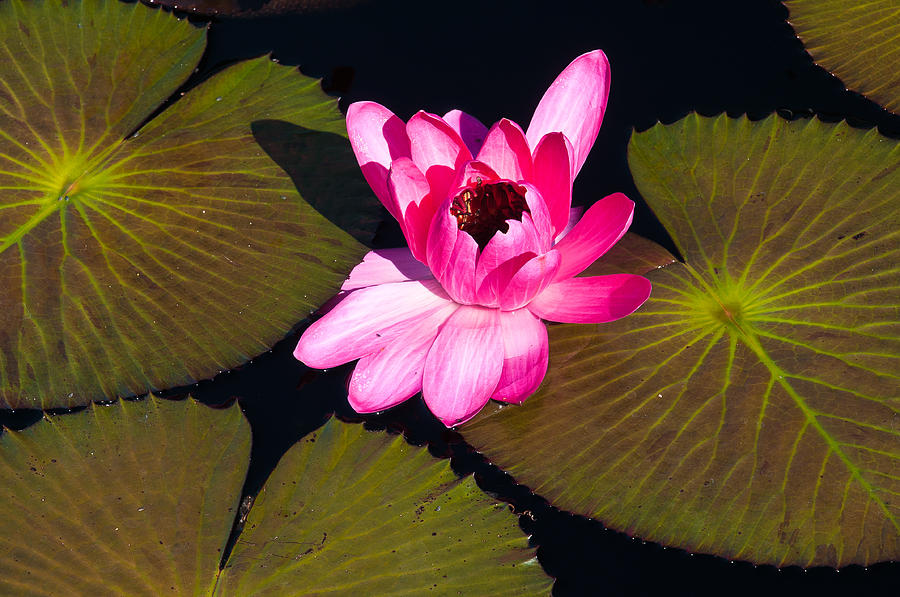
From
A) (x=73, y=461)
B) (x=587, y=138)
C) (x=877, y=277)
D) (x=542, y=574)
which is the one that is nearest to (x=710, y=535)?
(x=542, y=574)

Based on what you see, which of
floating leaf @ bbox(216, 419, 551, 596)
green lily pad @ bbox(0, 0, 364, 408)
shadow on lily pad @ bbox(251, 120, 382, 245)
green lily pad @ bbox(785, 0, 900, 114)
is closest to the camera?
floating leaf @ bbox(216, 419, 551, 596)

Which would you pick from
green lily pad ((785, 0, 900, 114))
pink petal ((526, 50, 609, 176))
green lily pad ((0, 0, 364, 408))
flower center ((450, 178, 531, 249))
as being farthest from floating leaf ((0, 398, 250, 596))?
green lily pad ((785, 0, 900, 114))

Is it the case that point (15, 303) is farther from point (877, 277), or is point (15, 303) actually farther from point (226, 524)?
point (877, 277)

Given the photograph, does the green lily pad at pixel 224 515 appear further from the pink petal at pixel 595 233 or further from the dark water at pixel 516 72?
the pink petal at pixel 595 233

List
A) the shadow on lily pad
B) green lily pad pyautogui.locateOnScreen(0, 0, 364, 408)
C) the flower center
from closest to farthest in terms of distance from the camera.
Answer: the flower center, green lily pad pyautogui.locateOnScreen(0, 0, 364, 408), the shadow on lily pad

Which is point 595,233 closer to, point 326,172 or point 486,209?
point 486,209

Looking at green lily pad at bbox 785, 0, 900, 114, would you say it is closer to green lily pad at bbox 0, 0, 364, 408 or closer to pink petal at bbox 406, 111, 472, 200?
pink petal at bbox 406, 111, 472, 200

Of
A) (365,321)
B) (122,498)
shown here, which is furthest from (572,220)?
(122,498)
